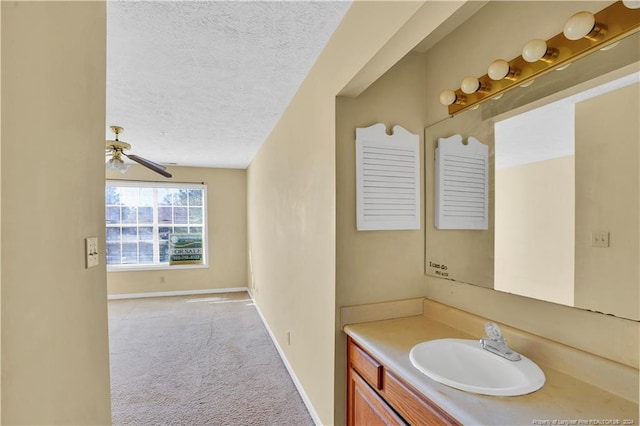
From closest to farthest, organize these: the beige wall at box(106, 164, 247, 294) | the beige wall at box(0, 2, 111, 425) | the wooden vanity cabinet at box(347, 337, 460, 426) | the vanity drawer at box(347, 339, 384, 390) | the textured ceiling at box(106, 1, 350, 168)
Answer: the beige wall at box(0, 2, 111, 425) < the wooden vanity cabinet at box(347, 337, 460, 426) < the vanity drawer at box(347, 339, 384, 390) < the textured ceiling at box(106, 1, 350, 168) < the beige wall at box(106, 164, 247, 294)

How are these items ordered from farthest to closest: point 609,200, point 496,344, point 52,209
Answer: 1. point 496,344
2. point 609,200
3. point 52,209

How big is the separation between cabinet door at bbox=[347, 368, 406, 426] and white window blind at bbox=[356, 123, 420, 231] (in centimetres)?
81

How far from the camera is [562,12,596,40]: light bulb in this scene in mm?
1000

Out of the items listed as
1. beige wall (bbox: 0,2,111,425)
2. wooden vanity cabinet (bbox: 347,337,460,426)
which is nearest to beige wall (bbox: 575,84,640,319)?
wooden vanity cabinet (bbox: 347,337,460,426)

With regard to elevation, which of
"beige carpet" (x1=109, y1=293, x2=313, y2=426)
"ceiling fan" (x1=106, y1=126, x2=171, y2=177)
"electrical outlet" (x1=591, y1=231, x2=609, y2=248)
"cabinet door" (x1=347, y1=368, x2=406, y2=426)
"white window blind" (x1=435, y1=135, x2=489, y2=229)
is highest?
"ceiling fan" (x1=106, y1=126, x2=171, y2=177)

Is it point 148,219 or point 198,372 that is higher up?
point 148,219

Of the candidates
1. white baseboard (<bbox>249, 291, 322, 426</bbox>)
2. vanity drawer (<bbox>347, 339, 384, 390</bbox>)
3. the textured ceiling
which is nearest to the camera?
vanity drawer (<bbox>347, 339, 384, 390</bbox>)

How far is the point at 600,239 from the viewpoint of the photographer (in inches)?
43.4

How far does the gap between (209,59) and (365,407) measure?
2.18 meters

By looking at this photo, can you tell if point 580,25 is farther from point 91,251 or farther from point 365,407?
point 91,251

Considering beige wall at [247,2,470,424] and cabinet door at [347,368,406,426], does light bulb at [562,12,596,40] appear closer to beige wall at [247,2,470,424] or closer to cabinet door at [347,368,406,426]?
beige wall at [247,2,470,424]

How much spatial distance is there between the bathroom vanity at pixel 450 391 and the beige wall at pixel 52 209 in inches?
44.8

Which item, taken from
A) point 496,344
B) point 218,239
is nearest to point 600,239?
point 496,344

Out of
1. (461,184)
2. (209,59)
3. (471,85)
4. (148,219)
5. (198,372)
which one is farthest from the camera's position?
(148,219)
